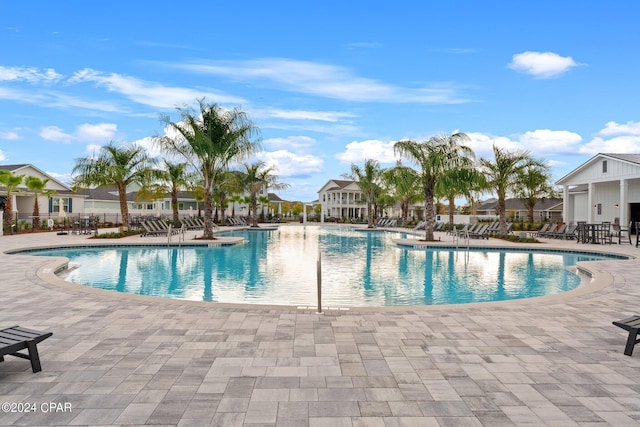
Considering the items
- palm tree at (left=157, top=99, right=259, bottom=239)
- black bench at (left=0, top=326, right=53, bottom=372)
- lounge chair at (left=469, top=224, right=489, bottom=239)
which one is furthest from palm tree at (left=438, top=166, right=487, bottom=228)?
black bench at (left=0, top=326, right=53, bottom=372)

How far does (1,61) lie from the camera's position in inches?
682

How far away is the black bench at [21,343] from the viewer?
3746 mm

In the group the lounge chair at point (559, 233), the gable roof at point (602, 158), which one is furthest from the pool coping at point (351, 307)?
the gable roof at point (602, 158)

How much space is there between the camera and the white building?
2331 cm

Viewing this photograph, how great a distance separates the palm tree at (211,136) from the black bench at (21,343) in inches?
651

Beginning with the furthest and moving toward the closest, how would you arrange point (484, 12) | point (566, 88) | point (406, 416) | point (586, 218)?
point (586, 218)
point (566, 88)
point (484, 12)
point (406, 416)

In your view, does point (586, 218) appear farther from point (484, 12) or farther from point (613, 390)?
point (613, 390)

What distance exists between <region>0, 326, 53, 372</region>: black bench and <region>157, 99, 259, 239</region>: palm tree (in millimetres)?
16529

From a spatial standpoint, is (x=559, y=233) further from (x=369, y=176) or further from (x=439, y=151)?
(x=369, y=176)

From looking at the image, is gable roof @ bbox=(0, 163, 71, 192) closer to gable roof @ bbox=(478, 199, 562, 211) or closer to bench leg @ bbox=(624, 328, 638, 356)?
bench leg @ bbox=(624, 328, 638, 356)

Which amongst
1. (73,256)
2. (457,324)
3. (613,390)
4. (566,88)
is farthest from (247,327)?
(566,88)

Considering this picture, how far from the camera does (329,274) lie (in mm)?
12125

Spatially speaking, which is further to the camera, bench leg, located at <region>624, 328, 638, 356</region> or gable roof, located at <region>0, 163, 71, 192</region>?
gable roof, located at <region>0, 163, 71, 192</region>

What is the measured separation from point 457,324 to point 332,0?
1406 centimetres
